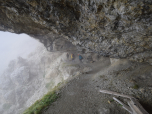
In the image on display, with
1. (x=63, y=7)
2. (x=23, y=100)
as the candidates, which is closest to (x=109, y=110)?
(x=63, y=7)

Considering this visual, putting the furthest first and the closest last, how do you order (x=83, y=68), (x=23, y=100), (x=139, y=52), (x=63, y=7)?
(x=23, y=100), (x=83, y=68), (x=139, y=52), (x=63, y=7)

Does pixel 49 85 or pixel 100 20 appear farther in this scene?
→ pixel 49 85

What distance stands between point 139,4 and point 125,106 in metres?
6.91

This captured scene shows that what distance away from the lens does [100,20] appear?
8453 millimetres

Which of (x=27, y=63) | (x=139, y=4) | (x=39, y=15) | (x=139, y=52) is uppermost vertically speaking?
(x=39, y=15)

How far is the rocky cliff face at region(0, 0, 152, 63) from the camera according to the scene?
6.78 meters

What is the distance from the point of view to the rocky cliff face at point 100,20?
22.2 feet

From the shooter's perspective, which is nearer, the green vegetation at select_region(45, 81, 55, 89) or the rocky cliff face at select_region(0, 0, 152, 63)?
the rocky cliff face at select_region(0, 0, 152, 63)

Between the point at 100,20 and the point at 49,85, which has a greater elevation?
the point at 100,20

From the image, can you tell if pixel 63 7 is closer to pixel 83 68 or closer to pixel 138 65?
pixel 138 65

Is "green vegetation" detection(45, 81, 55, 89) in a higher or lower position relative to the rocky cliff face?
lower

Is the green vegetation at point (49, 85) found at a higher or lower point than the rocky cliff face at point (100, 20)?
lower

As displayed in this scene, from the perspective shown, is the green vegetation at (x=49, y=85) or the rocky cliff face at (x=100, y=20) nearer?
the rocky cliff face at (x=100, y=20)

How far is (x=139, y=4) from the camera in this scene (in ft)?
19.4
